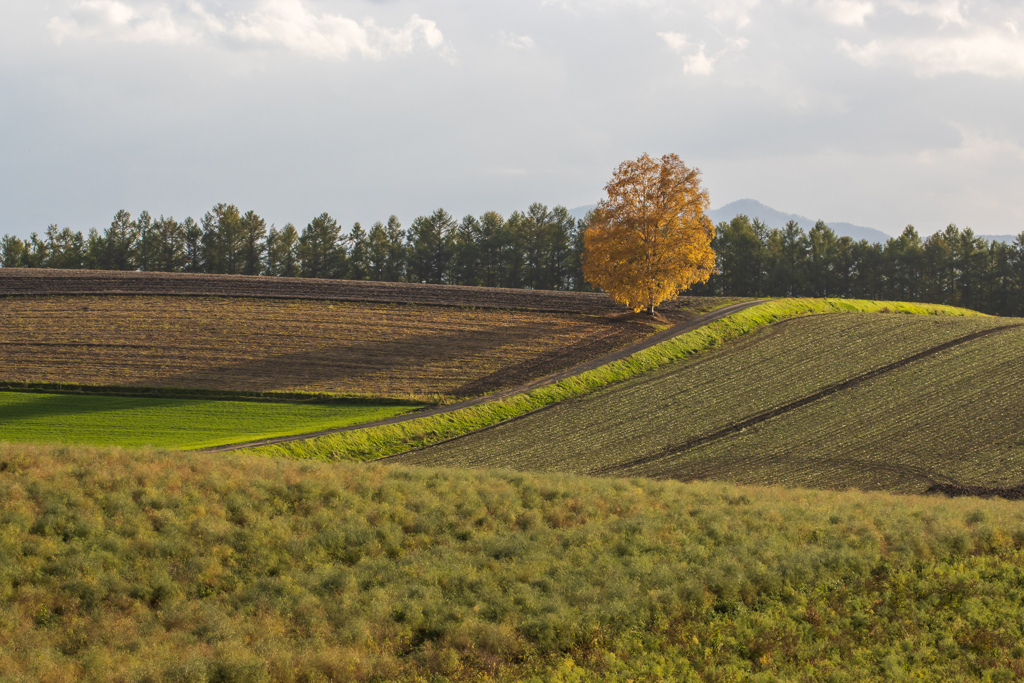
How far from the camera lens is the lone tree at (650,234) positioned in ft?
164

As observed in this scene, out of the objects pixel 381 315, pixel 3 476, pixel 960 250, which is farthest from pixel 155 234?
pixel 960 250

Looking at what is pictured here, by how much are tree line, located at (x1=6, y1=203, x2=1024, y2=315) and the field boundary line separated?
128ft

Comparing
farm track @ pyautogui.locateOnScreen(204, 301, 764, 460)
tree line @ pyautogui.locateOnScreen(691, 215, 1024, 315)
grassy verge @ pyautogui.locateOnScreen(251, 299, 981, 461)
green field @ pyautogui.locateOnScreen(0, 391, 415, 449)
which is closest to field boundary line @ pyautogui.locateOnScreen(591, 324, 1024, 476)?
grassy verge @ pyautogui.locateOnScreen(251, 299, 981, 461)

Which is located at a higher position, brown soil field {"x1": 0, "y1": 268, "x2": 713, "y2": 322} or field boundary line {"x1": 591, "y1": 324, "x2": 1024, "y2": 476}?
brown soil field {"x1": 0, "y1": 268, "x2": 713, "y2": 322}

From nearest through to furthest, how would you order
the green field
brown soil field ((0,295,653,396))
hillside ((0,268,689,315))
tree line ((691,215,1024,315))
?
the green field
brown soil field ((0,295,653,396))
hillside ((0,268,689,315))
tree line ((691,215,1024,315))

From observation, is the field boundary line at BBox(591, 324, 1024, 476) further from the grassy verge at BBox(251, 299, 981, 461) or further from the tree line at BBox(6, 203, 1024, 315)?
the tree line at BBox(6, 203, 1024, 315)

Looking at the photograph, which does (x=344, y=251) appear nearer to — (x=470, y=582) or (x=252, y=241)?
(x=252, y=241)

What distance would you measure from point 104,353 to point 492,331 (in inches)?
952

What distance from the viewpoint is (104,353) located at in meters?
43.2

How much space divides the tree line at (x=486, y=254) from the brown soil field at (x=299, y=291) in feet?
94.2

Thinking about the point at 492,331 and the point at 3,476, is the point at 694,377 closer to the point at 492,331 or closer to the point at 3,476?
the point at 492,331

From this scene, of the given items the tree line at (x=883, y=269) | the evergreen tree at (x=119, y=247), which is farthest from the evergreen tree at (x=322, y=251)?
the tree line at (x=883, y=269)

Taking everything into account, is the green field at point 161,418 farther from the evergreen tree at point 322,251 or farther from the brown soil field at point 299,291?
the evergreen tree at point 322,251

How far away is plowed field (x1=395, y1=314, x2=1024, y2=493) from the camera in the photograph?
2869cm
